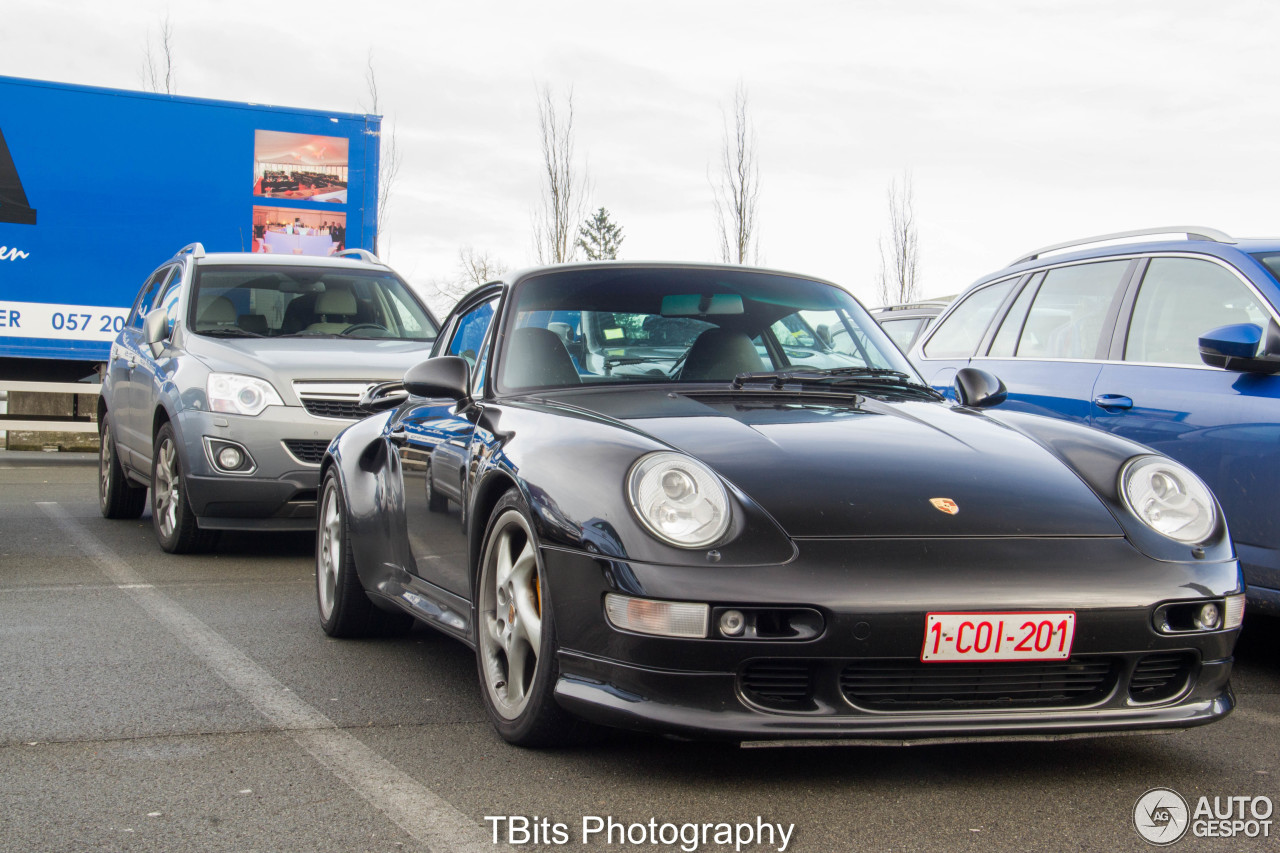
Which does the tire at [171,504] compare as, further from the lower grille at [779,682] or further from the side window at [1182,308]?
the lower grille at [779,682]

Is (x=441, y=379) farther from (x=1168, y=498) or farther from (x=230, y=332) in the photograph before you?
(x=230, y=332)

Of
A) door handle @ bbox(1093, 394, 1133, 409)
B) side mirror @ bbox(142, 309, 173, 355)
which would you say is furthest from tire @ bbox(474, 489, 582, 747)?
side mirror @ bbox(142, 309, 173, 355)

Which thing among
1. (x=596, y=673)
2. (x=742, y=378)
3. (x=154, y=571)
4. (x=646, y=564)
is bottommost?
(x=154, y=571)

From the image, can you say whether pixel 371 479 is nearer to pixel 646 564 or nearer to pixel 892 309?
pixel 646 564

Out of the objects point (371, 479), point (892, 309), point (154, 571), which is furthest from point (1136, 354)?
point (892, 309)

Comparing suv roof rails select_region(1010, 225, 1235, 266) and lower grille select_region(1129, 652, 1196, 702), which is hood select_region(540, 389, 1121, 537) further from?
suv roof rails select_region(1010, 225, 1235, 266)

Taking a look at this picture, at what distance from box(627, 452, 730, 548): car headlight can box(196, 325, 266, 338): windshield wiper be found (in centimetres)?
545

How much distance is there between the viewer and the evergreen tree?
209 feet

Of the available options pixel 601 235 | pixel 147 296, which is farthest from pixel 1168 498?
pixel 601 235

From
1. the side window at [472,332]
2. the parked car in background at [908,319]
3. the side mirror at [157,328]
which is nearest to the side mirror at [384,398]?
the side window at [472,332]

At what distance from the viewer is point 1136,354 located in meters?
5.63

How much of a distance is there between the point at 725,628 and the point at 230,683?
2.09 metres

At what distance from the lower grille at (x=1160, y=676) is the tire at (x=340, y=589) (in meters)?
2.92

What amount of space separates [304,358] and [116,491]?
2372mm
